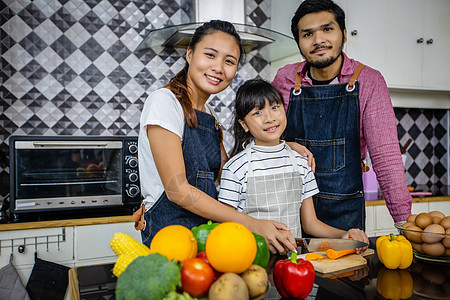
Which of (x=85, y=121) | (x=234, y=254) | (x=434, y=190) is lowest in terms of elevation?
(x=434, y=190)

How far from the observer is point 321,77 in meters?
1.62

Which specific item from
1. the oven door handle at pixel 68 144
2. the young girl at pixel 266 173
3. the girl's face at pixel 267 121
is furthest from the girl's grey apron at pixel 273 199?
the oven door handle at pixel 68 144

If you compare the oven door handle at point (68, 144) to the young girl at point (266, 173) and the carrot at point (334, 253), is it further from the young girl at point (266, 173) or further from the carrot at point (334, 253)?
the carrot at point (334, 253)

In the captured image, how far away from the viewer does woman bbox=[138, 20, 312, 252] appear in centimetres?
104

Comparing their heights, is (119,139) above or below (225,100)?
below

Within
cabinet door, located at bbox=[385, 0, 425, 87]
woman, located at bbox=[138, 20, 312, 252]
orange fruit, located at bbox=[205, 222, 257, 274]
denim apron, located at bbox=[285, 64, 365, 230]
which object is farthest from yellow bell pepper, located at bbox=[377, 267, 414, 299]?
cabinet door, located at bbox=[385, 0, 425, 87]

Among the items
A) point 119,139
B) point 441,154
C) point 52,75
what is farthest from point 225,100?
point 441,154

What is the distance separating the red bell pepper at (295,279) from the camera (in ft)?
2.31

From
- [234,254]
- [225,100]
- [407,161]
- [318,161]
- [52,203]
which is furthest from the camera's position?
[407,161]

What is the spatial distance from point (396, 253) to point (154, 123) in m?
0.71

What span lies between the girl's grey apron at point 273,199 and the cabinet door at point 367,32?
149 cm

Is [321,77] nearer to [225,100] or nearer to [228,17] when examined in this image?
[228,17]

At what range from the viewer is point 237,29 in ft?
6.86

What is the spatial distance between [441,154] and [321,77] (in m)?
2.14
